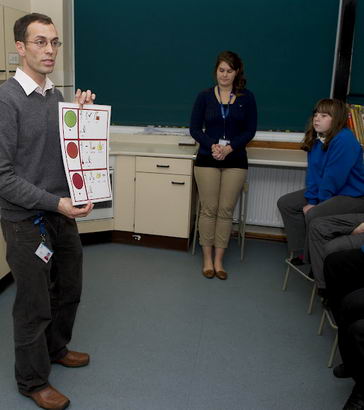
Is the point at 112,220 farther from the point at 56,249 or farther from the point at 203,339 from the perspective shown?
the point at 56,249

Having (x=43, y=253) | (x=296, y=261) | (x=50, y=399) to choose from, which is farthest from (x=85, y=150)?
(x=296, y=261)

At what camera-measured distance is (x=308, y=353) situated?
243cm

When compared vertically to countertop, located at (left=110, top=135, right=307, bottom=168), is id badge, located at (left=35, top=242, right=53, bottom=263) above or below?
below

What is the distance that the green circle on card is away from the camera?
1.69 metres

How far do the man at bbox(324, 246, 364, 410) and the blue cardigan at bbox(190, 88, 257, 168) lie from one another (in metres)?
1.24

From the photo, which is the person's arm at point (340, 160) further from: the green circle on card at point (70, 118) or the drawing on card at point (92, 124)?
the green circle on card at point (70, 118)

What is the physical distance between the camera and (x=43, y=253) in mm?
1769

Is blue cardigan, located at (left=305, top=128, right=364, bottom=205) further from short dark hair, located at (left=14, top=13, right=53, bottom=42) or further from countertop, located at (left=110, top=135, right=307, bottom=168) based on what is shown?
short dark hair, located at (left=14, top=13, right=53, bottom=42)

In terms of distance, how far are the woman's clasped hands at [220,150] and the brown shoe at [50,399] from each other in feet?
6.26

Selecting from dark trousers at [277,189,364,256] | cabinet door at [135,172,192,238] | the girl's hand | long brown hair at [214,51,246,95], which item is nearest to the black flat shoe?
dark trousers at [277,189,364,256]

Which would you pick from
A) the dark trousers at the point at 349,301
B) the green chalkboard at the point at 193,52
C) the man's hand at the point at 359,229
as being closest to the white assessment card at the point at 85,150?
the dark trousers at the point at 349,301

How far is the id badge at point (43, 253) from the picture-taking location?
5.76 feet

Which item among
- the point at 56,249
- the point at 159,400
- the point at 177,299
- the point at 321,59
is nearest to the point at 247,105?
the point at 321,59

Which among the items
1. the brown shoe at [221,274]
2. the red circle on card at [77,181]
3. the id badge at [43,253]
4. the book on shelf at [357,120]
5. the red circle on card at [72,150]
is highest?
the book on shelf at [357,120]
